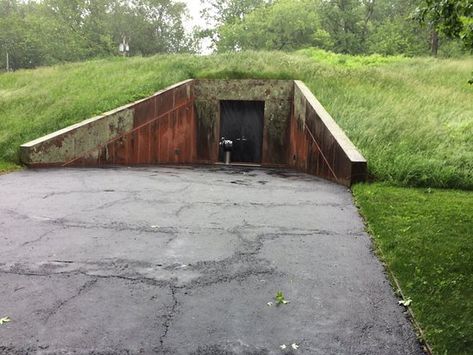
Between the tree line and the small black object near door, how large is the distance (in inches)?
993

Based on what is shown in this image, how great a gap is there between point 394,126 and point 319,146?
6.38ft

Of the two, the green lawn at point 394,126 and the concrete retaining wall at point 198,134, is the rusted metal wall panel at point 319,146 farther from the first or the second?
the green lawn at point 394,126

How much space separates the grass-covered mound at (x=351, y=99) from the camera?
8.21 meters

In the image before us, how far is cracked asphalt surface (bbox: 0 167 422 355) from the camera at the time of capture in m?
2.97

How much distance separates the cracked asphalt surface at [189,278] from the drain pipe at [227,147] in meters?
9.20

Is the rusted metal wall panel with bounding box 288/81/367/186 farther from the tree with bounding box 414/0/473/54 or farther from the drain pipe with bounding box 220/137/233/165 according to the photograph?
the tree with bounding box 414/0/473/54

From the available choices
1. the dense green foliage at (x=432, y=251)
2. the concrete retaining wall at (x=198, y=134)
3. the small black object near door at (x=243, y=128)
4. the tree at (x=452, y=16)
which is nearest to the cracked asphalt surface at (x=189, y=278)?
the dense green foliage at (x=432, y=251)

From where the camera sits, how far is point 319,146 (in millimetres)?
9977

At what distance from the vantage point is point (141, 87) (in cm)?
1413

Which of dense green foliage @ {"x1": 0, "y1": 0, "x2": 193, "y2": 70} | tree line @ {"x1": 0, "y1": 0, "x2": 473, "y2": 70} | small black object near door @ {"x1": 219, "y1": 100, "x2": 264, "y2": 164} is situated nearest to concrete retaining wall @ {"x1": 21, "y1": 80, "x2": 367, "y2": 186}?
small black object near door @ {"x1": 219, "y1": 100, "x2": 264, "y2": 164}

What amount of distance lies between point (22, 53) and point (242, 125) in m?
41.1

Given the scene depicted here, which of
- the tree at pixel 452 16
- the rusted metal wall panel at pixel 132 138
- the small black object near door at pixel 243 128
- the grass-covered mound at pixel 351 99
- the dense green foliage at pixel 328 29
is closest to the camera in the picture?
the tree at pixel 452 16

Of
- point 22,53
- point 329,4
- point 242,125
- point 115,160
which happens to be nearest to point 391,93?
point 242,125

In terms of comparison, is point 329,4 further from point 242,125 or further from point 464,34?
point 464,34
